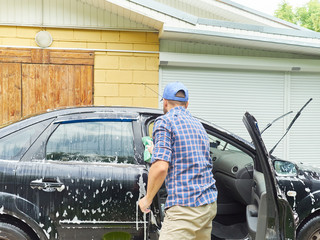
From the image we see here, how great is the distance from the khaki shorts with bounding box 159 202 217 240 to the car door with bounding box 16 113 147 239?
0.69m

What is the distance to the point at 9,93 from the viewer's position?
6.98 m

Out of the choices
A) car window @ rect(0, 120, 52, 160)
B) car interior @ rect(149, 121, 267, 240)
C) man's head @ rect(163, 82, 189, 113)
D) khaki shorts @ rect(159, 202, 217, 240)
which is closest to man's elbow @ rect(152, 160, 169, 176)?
khaki shorts @ rect(159, 202, 217, 240)

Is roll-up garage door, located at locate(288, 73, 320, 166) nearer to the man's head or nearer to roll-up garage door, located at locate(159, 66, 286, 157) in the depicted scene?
roll-up garage door, located at locate(159, 66, 286, 157)

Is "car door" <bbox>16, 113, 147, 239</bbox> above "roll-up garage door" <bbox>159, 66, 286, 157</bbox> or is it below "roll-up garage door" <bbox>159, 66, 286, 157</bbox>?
below

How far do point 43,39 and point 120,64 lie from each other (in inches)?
63.8

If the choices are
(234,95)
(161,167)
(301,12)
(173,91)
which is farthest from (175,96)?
(301,12)

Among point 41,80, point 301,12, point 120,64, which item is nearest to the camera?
point 41,80

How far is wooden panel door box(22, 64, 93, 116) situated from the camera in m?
7.04

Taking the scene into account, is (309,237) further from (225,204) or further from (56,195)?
(56,195)

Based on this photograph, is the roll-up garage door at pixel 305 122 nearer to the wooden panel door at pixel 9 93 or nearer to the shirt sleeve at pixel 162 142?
the wooden panel door at pixel 9 93

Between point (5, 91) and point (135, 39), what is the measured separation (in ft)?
9.32

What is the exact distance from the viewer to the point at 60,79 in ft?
23.4

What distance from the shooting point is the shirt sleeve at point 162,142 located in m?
2.13

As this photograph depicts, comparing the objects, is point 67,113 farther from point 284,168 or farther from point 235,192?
point 284,168
